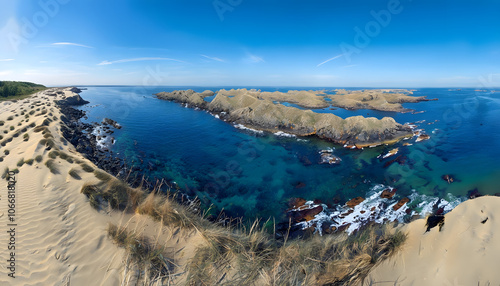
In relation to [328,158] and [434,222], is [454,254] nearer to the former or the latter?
[434,222]

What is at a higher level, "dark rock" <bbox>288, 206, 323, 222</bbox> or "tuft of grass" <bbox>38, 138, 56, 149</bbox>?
"tuft of grass" <bbox>38, 138, 56, 149</bbox>

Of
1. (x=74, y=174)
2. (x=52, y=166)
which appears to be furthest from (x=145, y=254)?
(x=52, y=166)

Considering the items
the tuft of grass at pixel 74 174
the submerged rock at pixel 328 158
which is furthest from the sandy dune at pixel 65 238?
the submerged rock at pixel 328 158

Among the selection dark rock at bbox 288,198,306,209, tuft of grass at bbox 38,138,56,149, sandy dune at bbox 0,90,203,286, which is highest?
tuft of grass at bbox 38,138,56,149

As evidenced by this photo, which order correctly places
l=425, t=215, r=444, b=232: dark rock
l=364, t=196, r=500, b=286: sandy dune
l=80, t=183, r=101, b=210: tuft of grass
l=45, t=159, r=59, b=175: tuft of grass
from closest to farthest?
l=364, t=196, r=500, b=286: sandy dune, l=425, t=215, r=444, b=232: dark rock, l=80, t=183, r=101, b=210: tuft of grass, l=45, t=159, r=59, b=175: tuft of grass

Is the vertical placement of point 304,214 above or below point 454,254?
below

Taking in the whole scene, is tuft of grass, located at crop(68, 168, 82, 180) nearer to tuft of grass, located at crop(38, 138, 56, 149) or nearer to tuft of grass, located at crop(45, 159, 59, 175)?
tuft of grass, located at crop(45, 159, 59, 175)

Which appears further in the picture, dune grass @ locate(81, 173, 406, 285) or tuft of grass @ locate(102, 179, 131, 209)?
tuft of grass @ locate(102, 179, 131, 209)

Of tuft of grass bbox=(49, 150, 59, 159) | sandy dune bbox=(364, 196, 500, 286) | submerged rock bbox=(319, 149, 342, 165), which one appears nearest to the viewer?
sandy dune bbox=(364, 196, 500, 286)

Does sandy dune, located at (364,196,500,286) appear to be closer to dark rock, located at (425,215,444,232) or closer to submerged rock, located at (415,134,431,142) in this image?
dark rock, located at (425,215,444,232)

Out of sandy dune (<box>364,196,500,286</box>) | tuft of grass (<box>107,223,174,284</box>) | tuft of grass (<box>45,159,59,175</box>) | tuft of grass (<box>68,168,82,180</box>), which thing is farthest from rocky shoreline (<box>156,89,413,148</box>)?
tuft of grass (<box>45,159,59,175</box>)

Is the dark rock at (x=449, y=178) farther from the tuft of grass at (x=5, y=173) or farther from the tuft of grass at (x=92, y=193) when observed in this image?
the tuft of grass at (x=5, y=173)

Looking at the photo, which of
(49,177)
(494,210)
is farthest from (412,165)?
(49,177)
